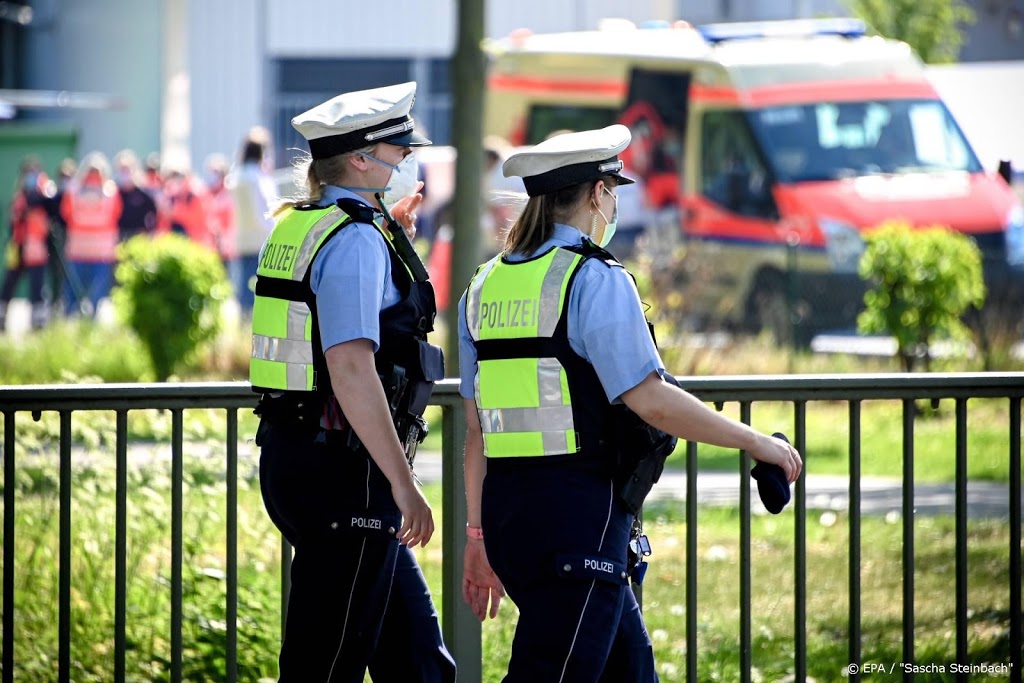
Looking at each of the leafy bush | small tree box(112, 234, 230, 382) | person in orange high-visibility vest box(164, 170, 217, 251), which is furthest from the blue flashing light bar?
the leafy bush

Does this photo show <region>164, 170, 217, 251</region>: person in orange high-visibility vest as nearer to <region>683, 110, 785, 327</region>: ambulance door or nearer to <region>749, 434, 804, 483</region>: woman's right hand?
<region>683, 110, 785, 327</region>: ambulance door

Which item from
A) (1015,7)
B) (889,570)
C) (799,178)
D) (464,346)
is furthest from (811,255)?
(1015,7)

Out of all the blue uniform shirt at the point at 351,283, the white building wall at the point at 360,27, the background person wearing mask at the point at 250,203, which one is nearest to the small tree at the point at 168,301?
the background person wearing mask at the point at 250,203

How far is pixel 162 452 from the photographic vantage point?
628 centimetres

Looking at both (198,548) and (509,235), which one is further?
(198,548)

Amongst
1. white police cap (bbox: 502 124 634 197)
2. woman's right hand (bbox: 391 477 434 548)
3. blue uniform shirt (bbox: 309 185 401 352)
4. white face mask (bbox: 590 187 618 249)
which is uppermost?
white police cap (bbox: 502 124 634 197)

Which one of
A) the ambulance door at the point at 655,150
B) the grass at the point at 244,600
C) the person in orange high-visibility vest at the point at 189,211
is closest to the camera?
the grass at the point at 244,600

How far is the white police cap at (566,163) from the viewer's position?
142 inches

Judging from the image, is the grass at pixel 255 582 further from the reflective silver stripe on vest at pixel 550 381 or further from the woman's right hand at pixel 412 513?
the reflective silver stripe on vest at pixel 550 381

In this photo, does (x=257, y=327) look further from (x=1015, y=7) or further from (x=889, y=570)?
(x=1015, y=7)

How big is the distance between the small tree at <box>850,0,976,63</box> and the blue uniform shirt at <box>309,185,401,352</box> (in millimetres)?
20982

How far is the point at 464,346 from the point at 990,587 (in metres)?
3.06

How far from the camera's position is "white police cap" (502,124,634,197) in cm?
361

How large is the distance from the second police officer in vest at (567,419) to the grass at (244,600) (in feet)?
6.07
